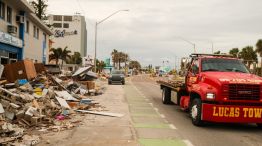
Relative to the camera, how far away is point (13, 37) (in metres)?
29.6

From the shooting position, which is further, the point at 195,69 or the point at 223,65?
the point at 195,69

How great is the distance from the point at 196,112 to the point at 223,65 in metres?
2.49

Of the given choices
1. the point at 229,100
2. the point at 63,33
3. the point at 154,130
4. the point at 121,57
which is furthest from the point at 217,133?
the point at 121,57

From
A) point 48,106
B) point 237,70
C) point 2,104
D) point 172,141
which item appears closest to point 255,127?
point 237,70

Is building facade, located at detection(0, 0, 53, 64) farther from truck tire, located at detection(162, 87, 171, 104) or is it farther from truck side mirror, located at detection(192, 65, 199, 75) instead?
truck side mirror, located at detection(192, 65, 199, 75)

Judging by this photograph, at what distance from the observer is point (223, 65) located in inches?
606

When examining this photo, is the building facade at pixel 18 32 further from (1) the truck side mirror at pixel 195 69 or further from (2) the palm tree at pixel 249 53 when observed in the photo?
(2) the palm tree at pixel 249 53

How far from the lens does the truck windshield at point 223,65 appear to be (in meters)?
15.2

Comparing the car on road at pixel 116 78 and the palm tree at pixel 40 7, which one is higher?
the palm tree at pixel 40 7

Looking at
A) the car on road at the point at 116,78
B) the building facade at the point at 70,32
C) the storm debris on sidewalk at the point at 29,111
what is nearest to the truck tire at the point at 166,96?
the storm debris on sidewalk at the point at 29,111

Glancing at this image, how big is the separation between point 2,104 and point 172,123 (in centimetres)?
558

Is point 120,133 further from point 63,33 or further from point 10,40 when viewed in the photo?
point 63,33

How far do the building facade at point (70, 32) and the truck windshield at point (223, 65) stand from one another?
446 feet

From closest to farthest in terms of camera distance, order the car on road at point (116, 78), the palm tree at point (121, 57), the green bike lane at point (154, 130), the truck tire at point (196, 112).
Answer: the green bike lane at point (154, 130) < the truck tire at point (196, 112) < the car on road at point (116, 78) < the palm tree at point (121, 57)
